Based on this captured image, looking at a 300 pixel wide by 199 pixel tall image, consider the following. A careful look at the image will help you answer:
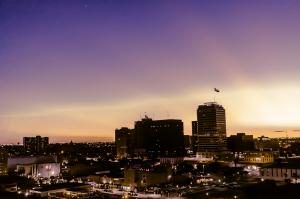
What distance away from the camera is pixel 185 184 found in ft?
164

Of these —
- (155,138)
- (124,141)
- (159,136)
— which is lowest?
(124,141)

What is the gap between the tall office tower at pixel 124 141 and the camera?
14275cm

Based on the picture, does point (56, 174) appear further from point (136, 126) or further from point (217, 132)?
point (136, 126)

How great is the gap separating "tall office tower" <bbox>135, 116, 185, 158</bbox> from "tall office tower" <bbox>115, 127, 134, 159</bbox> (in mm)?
4245

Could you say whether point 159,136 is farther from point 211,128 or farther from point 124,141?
point 211,128

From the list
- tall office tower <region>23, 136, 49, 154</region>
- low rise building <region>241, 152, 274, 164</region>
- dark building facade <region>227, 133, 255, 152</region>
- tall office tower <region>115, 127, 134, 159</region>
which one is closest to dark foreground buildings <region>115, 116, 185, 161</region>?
tall office tower <region>115, 127, 134, 159</region>

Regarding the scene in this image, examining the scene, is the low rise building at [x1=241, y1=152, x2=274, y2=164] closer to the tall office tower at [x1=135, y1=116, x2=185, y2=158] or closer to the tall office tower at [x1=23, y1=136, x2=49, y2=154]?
the tall office tower at [x1=135, y1=116, x2=185, y2=158]

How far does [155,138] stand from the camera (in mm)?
140750

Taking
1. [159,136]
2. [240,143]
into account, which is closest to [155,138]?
[159,136]

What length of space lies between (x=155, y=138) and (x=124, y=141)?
535 inches

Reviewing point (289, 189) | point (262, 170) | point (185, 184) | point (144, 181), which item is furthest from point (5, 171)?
point (289, 189)

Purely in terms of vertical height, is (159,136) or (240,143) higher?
(159,136)

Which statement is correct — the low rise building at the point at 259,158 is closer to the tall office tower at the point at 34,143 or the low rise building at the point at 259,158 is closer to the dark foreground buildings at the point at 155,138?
the dark foreground buildings at the point at 155,138

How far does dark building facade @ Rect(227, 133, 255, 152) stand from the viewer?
149m
